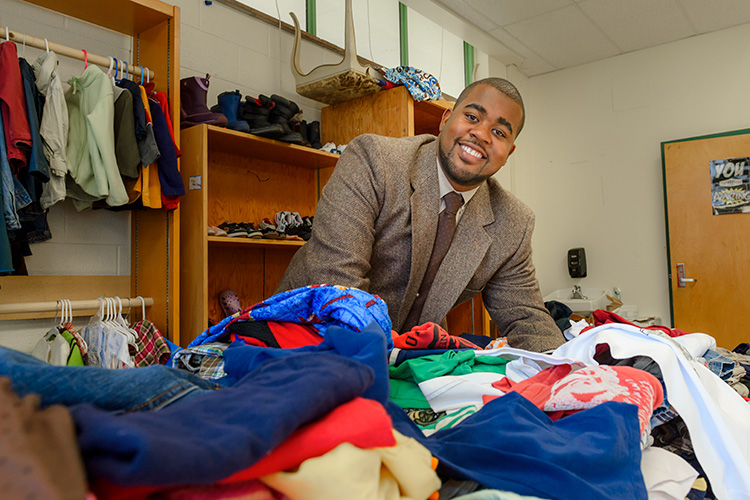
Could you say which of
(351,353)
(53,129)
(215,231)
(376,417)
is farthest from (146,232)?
(376,417)

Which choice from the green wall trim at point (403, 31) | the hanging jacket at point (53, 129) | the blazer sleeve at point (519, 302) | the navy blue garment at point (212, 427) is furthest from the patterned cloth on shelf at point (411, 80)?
the navy blue garment at point (212, 427)

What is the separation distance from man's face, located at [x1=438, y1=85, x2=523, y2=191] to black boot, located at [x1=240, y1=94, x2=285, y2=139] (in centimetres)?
114

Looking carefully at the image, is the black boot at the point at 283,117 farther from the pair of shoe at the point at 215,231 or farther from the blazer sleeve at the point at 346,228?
the blazer sleeve at the point at 346,228

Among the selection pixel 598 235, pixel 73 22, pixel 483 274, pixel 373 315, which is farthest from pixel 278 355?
pixel 598 235

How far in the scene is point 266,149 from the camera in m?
2.76

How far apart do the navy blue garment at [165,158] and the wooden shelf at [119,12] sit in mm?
428

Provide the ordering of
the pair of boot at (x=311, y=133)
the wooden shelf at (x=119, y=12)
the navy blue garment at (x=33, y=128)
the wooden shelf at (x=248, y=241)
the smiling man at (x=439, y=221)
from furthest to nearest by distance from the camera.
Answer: the pair of boot at (x=311, y=133) < the wooden shelf at (x=248, y=241) < the wooden shelf at (x=119, y=12) < the navy blue garment at (x=33, y=128) < the smiling man at (x=439, y=221)

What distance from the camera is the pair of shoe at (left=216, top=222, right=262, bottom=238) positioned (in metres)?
2.51

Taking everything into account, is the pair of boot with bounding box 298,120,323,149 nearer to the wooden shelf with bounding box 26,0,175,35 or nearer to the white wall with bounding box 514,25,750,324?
the wooden shelf with bounding box 26,0,175,35

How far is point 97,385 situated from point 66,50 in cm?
215

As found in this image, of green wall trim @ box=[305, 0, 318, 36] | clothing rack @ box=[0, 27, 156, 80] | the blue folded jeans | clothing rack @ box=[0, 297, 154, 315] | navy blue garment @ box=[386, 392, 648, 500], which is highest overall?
green wall trim @ box=[305, 0, 318, 36]

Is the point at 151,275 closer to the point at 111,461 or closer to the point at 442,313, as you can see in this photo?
the point at 442,313

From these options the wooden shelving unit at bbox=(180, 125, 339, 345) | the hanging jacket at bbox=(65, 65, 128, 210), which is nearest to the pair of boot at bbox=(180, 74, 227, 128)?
the wooden shelving unit at bbox=(180, 125, 339, 345)

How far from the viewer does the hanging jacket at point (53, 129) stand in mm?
1854
